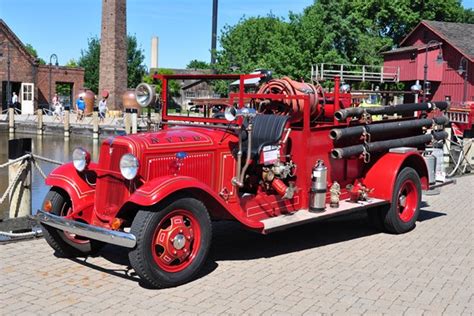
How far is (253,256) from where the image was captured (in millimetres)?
6477

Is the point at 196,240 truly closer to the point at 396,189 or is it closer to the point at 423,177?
the point at 396,189

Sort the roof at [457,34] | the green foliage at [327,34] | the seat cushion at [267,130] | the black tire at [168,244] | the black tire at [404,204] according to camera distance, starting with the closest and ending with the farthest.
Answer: the black tire at [168,244] → the seat cushion at [267,130] → the black tire at [404,204] → the green foliage at [327,34] → the roof at [457,34]

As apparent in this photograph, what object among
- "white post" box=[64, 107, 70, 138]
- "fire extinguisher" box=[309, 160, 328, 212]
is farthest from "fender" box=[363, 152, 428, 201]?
"white post" box=[64, 107, 70, 138]

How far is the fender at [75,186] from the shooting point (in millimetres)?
5914

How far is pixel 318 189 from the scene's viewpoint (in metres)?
6.70

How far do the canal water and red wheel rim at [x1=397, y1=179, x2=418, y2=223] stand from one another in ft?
21.4

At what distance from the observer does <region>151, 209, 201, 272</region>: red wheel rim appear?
526 cm

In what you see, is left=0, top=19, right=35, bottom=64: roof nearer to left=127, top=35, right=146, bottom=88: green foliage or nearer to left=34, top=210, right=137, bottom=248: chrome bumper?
left=127, top=35, right=146, bottom=88: green foliage

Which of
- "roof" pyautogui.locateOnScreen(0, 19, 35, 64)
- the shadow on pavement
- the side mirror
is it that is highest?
"roof" pyautogui.locateOnScreen(0, 19, 35, 64)

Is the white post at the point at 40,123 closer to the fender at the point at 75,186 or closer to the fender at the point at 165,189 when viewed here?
the fender at the point at 75,186

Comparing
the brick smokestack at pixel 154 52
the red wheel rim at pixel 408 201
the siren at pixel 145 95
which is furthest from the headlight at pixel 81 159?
the brick smokestack at pixel 154 52

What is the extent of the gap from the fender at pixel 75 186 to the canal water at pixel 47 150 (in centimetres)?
460

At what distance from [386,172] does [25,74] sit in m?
42.0

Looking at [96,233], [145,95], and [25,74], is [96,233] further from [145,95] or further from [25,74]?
[25,74]
